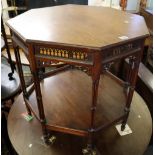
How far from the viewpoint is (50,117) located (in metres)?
0.90

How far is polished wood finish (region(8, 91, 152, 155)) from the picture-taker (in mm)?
889

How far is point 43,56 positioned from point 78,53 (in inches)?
4.6

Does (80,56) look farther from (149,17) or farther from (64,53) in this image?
(149,17)

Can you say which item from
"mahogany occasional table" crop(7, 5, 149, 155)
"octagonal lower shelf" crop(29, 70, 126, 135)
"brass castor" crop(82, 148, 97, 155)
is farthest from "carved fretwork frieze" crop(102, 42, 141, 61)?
"brass castor" crop(82, 148, 97, 155)

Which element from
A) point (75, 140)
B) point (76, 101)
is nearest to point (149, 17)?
point (76, 101)

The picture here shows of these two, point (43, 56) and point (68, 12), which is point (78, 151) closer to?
point (43, 56)

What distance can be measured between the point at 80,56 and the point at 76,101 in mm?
453

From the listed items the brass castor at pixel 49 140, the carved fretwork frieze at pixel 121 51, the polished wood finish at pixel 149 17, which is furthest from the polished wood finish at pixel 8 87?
the polished wood finish at pixel 149 17

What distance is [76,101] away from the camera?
3.33 ft

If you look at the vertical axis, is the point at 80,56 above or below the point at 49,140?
above

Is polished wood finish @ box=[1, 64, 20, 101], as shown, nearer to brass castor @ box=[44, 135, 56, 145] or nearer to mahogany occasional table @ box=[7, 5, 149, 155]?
mahogany occasional table @ box=[7, 5, 149, 155]

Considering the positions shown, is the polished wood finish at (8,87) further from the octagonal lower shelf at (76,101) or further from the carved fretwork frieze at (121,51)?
the carved fretwork frieze at (121,51)

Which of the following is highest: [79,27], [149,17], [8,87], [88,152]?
[79,27]

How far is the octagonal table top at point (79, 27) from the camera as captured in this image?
23.6 inches
